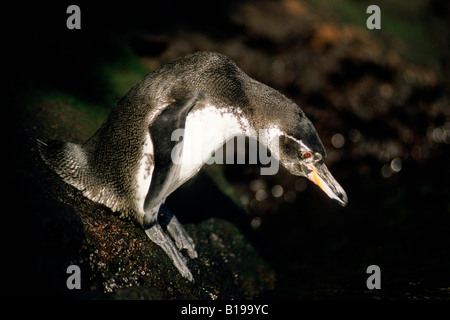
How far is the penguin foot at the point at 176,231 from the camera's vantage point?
342 centimetres

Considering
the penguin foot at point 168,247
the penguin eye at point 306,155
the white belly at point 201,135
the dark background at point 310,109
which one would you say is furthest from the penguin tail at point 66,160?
the penguin eye at point 306,155

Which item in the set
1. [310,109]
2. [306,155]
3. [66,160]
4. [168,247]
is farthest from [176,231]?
[310,109]

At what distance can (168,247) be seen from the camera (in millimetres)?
3131

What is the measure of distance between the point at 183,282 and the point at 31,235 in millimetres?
1127

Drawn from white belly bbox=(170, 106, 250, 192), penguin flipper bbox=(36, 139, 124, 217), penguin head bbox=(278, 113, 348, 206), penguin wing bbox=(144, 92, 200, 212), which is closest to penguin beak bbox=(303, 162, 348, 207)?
penguin head bbox=(278, 113, 348, 206)

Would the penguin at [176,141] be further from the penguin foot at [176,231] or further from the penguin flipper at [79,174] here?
the penguin foot at [176,231]

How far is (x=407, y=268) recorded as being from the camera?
145 inches

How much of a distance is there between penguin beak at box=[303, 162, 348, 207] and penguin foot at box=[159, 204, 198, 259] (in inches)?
42.4

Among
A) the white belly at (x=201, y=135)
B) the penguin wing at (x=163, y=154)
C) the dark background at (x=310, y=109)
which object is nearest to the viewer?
the penguin wing at (x=163, y=154)

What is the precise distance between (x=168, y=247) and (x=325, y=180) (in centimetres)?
128

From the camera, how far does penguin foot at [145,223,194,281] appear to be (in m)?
3.11

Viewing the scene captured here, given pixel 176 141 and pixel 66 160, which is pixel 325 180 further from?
pixel 66 160
